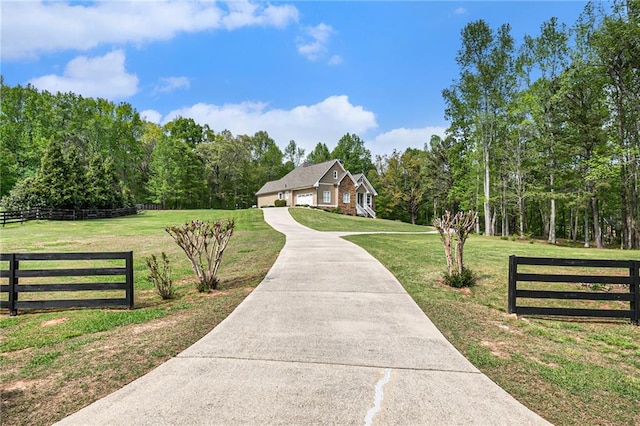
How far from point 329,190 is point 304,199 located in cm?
361

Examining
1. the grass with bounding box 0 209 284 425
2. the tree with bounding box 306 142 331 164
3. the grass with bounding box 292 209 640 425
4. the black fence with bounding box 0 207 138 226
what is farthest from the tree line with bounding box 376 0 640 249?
the tree with bounding box 306 142 331 164

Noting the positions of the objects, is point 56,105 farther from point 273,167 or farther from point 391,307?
point 391,307

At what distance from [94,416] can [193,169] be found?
181ft

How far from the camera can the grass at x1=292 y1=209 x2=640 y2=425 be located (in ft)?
10.8

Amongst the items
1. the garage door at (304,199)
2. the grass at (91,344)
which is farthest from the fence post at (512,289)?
the garage door at (304,199)

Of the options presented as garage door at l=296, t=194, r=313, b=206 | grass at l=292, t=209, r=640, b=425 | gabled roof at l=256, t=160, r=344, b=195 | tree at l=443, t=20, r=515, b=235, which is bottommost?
grass at l=292, t=209, r=640, b=425

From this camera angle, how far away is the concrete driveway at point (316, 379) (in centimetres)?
291

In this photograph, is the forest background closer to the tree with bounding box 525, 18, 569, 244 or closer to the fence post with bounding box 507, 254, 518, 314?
the tree with bounding box 525, 18, 569, 244

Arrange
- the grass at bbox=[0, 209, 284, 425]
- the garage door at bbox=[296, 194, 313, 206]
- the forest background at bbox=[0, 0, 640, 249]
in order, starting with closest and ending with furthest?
the grass at bbox=[0, 209, 284, 425] < the forest background at bbox=[0, 0, 640, 249] < the garage door at bbox=[296, 194, 313, 206]

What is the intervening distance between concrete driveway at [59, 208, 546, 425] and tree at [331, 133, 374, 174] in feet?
197

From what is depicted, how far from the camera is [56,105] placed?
4503 cm

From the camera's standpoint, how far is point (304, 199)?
141 feet

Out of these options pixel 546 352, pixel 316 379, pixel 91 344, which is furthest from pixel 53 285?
pixel 546 352

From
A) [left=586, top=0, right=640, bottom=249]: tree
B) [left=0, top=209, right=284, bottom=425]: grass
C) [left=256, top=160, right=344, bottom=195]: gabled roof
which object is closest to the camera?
[left=0, top=209, right=284, bottom=425]: grass
